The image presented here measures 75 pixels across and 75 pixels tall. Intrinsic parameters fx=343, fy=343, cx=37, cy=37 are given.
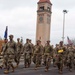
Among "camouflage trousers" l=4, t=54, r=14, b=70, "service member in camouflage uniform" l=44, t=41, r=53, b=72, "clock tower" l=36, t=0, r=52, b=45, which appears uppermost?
"clock tower" l=36, t=0, r=52, b=45

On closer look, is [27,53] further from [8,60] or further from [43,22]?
[43,22]

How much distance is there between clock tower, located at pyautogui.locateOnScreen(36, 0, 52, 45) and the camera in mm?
98625

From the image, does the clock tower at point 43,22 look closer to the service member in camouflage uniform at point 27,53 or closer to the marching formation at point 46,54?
the marching formation at point 46,54

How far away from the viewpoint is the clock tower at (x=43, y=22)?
9862 cm

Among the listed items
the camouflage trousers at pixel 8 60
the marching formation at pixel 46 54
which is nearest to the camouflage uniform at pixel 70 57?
the marching formation at pixel 46 54

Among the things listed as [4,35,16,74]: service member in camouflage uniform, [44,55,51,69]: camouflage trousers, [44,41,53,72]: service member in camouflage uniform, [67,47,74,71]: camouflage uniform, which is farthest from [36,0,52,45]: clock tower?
[4,35,16,74]: service member in camouflage uniform

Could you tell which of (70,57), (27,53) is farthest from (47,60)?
(70,57)

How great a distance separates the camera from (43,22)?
99.5 m

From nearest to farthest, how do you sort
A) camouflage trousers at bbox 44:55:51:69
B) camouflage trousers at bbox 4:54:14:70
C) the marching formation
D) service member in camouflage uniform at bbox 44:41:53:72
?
1. camouflage trousers at bbox 4:54:14:70
2. the marching formation
3. camouflage trousers at bbox 44:55:51:69
4. service member in camouflage uniform at bbox 44:41:53:72

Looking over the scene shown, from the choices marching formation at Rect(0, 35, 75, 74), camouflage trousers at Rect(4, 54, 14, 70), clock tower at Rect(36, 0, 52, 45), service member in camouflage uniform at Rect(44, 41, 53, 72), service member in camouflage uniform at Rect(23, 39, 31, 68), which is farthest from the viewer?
clock tower at Rect(36, 0, 52, 45)

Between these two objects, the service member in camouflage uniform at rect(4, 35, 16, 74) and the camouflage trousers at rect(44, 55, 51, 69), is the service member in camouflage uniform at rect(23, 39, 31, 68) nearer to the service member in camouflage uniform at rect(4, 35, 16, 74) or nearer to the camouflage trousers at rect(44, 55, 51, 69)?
the camouflage trousers at rect(44, 55, 51, 69)

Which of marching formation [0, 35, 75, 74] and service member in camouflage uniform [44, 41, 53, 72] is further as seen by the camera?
service member in camouflage uniform [44, 41, 53, 72]

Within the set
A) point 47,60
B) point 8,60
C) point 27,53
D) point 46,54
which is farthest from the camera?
point 27,53

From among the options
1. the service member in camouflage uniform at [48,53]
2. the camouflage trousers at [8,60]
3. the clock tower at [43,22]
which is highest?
the clock tower at [43,22]
